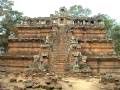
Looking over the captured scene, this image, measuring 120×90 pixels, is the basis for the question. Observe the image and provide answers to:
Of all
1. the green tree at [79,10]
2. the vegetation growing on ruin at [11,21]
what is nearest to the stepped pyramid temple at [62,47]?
the vegetation growing on ruin at [11,21]

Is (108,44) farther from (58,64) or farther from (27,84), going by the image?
(27,84)

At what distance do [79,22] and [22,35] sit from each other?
4.35m

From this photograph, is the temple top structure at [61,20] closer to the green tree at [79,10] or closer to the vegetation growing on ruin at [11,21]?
the vegetation growing on ruin at [11,21]

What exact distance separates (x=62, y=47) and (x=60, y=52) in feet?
1.84

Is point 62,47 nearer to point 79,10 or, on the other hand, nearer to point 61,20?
point 61,20

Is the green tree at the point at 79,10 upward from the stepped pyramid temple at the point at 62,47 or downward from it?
upward

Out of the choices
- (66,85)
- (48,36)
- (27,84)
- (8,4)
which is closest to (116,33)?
(8,4)

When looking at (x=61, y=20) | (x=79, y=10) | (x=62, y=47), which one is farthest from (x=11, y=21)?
(x=79, y=10)

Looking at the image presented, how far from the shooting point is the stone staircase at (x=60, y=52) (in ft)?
75.3

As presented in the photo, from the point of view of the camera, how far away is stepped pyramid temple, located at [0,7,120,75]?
23.3m

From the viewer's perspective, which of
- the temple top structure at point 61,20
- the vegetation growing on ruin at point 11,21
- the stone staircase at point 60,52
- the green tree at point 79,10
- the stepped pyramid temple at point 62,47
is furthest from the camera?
the green tree at point 79,10

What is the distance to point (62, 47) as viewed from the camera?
24328 millimetres

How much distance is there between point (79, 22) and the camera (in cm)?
2584

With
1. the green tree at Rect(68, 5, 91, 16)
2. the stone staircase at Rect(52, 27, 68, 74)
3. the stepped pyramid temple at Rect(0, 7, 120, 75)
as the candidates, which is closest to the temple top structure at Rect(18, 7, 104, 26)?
the stepped pyramid temple at Rect(0, 7, 120, 75)
